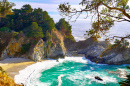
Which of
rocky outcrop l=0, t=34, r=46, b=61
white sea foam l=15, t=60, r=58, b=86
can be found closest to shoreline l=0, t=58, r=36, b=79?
white sea foam l=15, t=60, r=58, b=86

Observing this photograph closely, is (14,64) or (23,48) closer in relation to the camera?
(14,64)

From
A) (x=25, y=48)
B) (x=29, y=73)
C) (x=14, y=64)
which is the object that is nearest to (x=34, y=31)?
(x=25, y=48)

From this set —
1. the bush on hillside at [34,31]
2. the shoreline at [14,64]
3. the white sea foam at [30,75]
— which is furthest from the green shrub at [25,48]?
the white sea foam at [30,75]

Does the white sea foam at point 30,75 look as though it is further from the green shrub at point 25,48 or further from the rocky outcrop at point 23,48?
the green shrub at point 25,48

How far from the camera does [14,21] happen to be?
107ft

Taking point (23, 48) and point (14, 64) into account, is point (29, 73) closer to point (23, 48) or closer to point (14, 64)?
point (14, 64)

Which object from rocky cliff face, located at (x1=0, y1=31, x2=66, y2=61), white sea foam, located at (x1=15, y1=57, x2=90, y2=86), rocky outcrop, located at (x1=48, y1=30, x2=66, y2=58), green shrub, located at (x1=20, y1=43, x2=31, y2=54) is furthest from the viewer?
rocky outcrop, located at (x1=48, y1=30, x2=66, y2=58)

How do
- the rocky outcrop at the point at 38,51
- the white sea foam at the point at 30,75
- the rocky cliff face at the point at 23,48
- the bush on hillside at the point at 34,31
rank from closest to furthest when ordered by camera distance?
the white sea foam at the point at 30,75 → the rocky cliff face at the point at 23,48 → the rocky outcrop at the point at 38,51 → the bush on hillside at the point at 34,31

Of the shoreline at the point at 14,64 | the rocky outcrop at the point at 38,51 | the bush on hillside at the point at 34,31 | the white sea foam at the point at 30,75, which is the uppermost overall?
the bush on hillside at the point at 34,31

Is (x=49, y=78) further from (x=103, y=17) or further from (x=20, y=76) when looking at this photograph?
(x=103, y=17)

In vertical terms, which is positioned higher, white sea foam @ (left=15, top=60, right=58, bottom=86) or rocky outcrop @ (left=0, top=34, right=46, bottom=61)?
rocky outcrop @ (left=0, top=34, right=46, bottom=61)

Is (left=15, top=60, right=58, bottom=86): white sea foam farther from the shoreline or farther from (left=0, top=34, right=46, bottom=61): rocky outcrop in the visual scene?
(left=0, top=34, right=46, bottom=61): rocky outcrop

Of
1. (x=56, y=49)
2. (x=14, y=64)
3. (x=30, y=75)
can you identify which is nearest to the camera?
(x=30, y=75)

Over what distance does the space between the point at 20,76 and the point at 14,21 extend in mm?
19243
